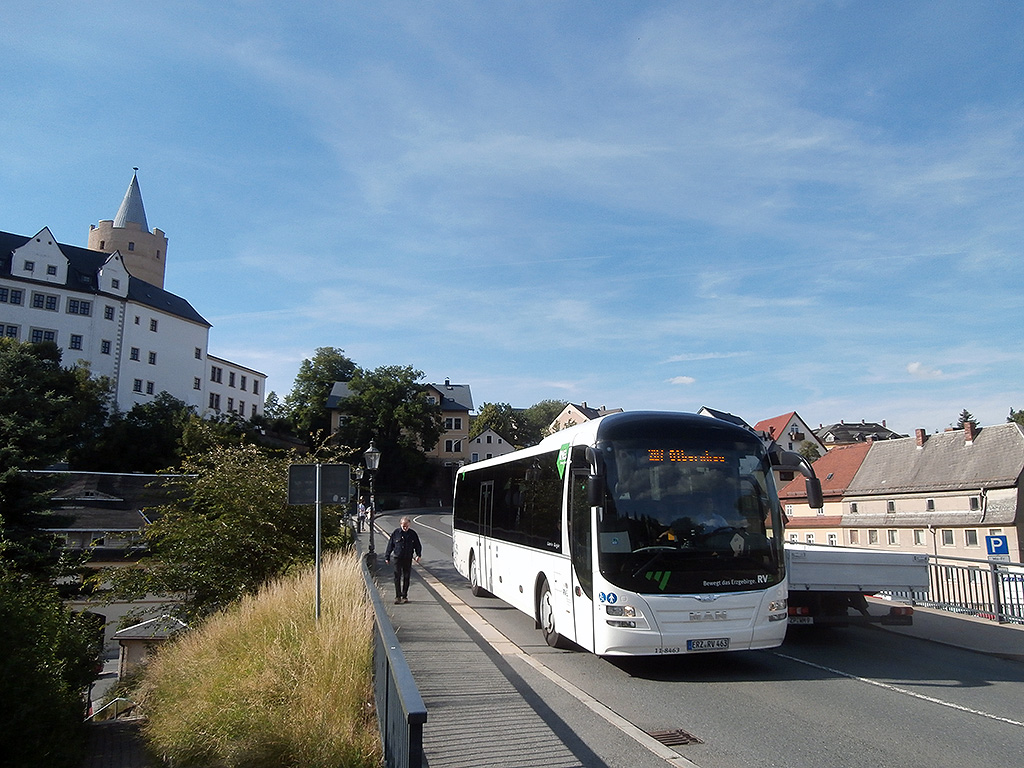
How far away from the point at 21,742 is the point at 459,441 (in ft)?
331

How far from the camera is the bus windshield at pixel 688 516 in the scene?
8883mm

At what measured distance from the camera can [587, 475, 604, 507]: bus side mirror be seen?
8711 millimetres

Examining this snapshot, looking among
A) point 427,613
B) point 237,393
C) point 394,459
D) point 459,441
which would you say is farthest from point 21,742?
point 459,441

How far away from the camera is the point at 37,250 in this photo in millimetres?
74750

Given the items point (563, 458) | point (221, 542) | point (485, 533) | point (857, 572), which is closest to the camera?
point (563, 458)

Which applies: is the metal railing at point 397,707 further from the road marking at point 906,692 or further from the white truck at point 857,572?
the white truck at point 857,572

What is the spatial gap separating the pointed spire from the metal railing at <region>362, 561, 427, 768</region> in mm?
106118

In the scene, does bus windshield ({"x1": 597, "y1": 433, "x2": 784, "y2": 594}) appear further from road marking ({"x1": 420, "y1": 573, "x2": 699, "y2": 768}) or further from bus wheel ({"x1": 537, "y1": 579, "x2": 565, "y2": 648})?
bus wheel ({"x1": 537, "y1": 579, "x2": 565, "y2": 648})

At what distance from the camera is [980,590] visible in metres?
13.9

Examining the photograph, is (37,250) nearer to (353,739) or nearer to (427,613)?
(427,613)

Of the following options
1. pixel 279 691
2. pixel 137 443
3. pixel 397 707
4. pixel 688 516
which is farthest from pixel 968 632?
pixel 137 443

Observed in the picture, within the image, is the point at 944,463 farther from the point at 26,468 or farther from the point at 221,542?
the point at 26,468

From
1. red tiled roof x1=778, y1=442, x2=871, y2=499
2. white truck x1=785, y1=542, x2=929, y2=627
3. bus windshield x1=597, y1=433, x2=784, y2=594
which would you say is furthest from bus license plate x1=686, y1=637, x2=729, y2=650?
red tiled roof x1=778, y1=442, x2=871, y2=499

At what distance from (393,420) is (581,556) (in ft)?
247
